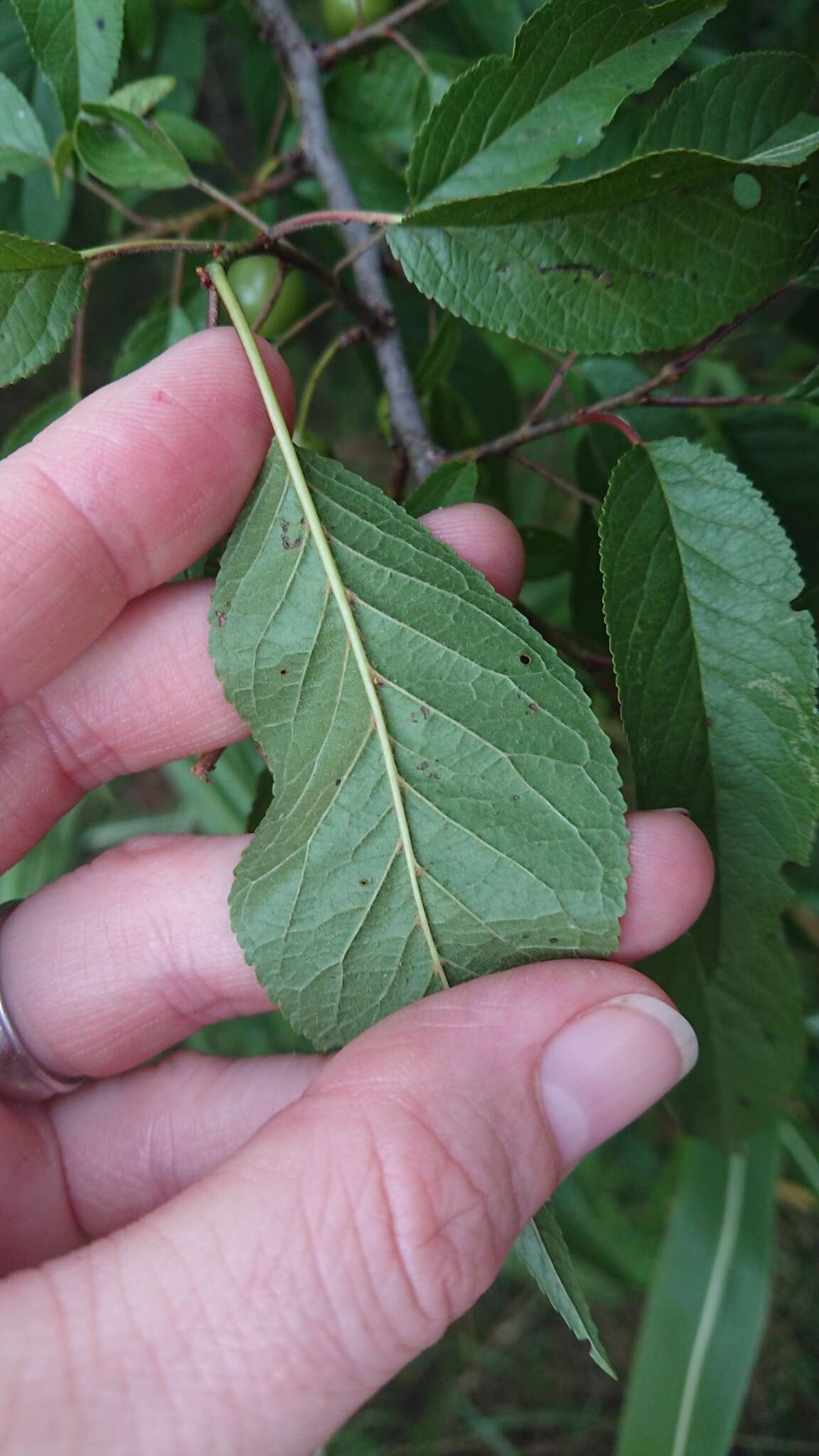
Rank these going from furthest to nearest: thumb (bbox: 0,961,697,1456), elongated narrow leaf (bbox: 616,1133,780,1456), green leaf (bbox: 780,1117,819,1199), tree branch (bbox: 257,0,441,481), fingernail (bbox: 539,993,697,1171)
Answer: green leaf (bbox: 780,1117,819,1199) < elongated narrow leaf (bbox: 616,1133,780,1456) < tree branch (bbox: 257,0,441,481) < fingernail (bbox: 539,993,697,1171) < thumb (bbox: 0,961,697,1456)

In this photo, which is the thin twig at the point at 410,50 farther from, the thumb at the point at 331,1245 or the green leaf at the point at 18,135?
the thumb at the point at 331,1245

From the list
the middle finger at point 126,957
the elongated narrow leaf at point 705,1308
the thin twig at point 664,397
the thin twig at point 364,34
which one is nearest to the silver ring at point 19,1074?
the middle finger at point 126,957

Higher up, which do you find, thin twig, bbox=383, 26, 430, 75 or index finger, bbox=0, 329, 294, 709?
thin twig, bbox=383, 26, 430, 75

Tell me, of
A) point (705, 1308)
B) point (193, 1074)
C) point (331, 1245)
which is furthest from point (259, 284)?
point (705, 1308)

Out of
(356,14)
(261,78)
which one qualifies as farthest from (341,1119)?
(261,78)

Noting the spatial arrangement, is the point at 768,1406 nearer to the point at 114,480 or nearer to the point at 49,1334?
the point at 49,1334

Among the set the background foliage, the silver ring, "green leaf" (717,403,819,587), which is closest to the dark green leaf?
the background foliage

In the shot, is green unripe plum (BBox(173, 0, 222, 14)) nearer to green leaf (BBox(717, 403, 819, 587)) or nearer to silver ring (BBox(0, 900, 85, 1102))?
green leaf (BBox(717, 403, 819, 587))
